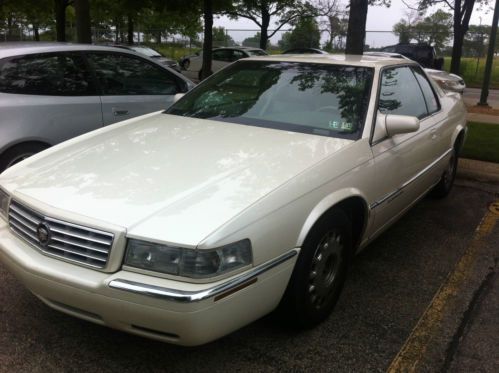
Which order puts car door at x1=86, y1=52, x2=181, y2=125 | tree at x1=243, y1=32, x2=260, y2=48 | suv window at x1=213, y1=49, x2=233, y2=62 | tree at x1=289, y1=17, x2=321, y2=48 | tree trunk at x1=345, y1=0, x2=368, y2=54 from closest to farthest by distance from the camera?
car door at x1=86, y1=52, x2=181, y2=125, tree trunk at x1=345, y1=0, x2=368, y2=54, suv window at x1=213, y1=49, x2=233, y2=62, tree at x1=289, y1=17, x2=321, y2=48, tree at x1=243, y1=32, x2=260, y2=48

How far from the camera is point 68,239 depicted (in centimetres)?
243

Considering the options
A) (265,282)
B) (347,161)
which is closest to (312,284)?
(265,282)

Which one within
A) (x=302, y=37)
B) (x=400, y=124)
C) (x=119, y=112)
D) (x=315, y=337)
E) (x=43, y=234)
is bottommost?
(x=315, y=337)

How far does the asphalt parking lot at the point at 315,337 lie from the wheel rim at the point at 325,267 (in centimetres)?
21

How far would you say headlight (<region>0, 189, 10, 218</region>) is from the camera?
9.39 feet

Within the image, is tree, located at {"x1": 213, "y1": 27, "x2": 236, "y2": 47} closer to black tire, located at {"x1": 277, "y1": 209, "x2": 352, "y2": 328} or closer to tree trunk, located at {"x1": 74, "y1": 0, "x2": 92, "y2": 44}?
tree trunk, located at {"x1": 74, "y1": 0, "x2": 92, "y2": 44}

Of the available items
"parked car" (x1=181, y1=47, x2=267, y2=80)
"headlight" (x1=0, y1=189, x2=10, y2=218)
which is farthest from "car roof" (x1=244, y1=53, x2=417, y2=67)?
"parked car" (x1=181, y1=47, x2=267, y2=80)

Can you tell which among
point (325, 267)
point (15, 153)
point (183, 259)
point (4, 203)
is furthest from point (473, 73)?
point (183, 259)

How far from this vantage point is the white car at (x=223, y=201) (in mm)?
2285

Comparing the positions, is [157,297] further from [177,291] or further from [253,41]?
[253,41]

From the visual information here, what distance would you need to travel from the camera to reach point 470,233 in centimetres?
467

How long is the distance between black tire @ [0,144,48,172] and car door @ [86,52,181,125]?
2.52 ft

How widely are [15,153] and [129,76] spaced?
4.97ft

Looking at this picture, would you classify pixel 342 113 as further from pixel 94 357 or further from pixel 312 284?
pixel 94 357
